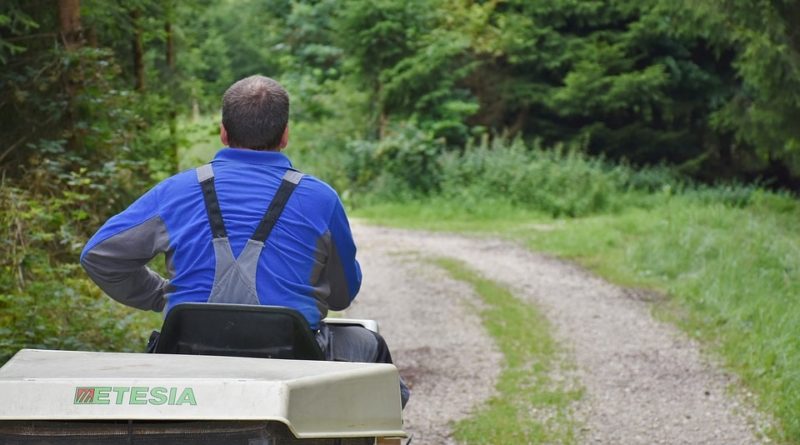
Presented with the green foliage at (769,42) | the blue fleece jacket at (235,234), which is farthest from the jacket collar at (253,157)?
the green foliage at (769,42)

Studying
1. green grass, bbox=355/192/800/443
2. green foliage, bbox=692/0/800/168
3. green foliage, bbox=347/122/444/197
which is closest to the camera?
green grass, bbox=355/192/800/443

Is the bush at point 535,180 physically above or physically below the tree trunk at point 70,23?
below

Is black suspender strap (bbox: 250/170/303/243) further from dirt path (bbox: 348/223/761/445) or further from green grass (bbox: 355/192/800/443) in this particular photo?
green grass (bbox: 355/192/800/443)

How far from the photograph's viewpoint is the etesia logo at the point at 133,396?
10.1 feet

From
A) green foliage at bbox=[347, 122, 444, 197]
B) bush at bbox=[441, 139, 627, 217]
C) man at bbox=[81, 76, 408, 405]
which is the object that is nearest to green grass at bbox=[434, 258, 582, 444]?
man at bbox=[81, 76, 408, 405]

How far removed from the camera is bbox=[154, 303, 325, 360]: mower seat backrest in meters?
3.65

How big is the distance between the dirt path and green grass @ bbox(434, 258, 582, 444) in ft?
0.42

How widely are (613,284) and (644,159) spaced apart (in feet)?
50.1

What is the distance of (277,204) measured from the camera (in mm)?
3898

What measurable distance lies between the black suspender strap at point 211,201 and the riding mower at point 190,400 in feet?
1.46

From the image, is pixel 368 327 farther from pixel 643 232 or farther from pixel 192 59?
pixel 192 59

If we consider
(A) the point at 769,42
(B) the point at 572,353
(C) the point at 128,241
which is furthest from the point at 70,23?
(A) the point at 769,42

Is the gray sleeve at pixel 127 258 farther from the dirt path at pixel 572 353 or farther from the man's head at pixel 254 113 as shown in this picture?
the dirt path at pixel 572 353

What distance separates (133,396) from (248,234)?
871mm
